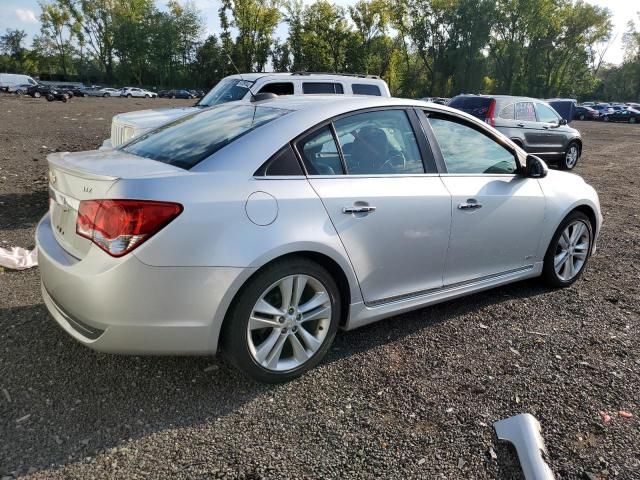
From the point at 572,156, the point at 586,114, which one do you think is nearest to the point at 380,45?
the point at 586,114

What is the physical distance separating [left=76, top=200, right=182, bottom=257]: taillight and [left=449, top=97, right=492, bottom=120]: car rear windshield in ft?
33.1

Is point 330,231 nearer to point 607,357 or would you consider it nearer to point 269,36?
point 607,357

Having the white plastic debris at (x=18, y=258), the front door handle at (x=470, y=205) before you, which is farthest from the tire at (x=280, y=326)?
the white plastic debris at (x=18, y=258)

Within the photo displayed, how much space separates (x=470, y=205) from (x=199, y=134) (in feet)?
6.17

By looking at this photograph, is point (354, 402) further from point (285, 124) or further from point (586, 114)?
point (586, 114)

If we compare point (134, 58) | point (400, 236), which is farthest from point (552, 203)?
point (134, 58)

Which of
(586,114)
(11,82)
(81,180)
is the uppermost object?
(81,180)

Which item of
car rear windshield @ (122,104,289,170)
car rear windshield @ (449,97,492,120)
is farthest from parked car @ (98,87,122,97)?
car rear windshield @ (122,104,289,170)

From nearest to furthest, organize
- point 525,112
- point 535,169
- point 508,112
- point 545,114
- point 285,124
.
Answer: point 285,124
point 535,169
point 508,112
point 525,112
point 545,114

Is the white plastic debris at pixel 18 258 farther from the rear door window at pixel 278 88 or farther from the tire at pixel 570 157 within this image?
the tire at pixel 570 157

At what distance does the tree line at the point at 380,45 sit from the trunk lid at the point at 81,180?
224 feet

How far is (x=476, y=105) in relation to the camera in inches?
457

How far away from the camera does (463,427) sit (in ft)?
8.71

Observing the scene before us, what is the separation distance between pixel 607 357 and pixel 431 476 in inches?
72.3
